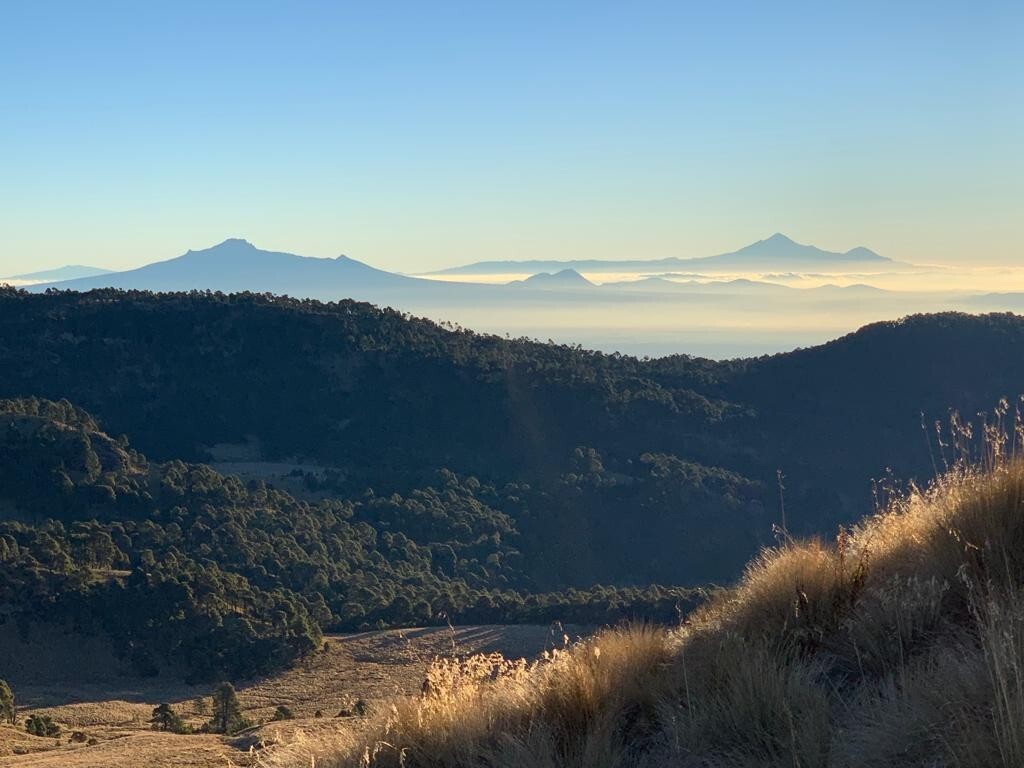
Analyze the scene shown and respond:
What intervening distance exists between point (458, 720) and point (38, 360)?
45.7 meters

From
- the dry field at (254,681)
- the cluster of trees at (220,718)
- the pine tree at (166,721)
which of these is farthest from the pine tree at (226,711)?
the pine tree at (166,721)

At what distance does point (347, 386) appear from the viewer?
48.3m

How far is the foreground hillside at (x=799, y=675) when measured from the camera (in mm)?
3855

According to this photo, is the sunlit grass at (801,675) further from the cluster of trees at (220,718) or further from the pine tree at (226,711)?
the pine tree at (226,711)

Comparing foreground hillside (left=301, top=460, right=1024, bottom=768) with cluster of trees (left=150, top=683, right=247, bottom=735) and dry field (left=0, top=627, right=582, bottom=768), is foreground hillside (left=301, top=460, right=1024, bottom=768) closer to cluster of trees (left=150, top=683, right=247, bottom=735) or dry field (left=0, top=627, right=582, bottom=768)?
dry field (left=0, top=627, right=582, bottom=768)

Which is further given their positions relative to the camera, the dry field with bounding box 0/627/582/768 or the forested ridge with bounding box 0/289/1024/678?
the forested ridge with bounding box 0/289/1024/678

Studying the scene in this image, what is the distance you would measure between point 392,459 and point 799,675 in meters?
40.1

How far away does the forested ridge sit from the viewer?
1093 inches

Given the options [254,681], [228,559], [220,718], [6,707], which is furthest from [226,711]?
[228,559]

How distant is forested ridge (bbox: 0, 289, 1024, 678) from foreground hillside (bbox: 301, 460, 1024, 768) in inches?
806

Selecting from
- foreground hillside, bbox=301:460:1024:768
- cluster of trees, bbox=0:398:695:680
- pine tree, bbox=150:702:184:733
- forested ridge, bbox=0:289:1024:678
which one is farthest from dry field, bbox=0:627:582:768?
foreground hillside, bbox=301:460:1024:768

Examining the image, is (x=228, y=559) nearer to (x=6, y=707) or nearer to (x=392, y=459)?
(x=392, y=459)

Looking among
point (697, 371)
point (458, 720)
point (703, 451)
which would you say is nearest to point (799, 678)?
point (458, 720)

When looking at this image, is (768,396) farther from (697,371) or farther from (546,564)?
(546,564)
